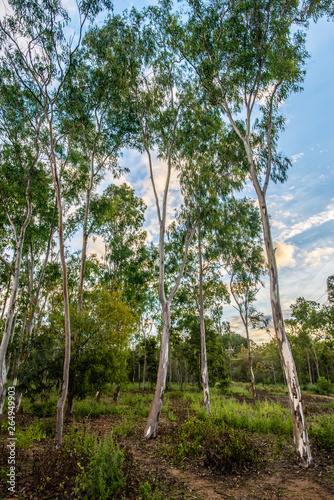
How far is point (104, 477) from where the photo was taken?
3.61m

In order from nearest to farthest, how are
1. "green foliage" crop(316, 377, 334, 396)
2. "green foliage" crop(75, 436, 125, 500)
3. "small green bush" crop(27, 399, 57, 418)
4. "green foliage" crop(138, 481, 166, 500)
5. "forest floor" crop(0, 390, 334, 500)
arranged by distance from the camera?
1. "green foliage" crop(75, 436, 125, 500)
2. "green foliage" crop(138, 481, 166, 500)
3. "forest floor" crop(0, 390, 334, 500)
4. "small green bush" crop(27, 399, 57, 418)
5. "green foliage" crop(316, 377, 334, 396)

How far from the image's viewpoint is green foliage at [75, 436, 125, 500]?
345 centimetres

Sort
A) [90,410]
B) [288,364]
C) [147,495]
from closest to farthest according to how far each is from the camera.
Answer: [147,495]
[288,364]
[90,410]

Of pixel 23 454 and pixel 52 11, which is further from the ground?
pixel 52 11

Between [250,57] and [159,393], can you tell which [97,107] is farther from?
[159,393]

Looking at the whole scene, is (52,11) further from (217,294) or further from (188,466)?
(217,294)

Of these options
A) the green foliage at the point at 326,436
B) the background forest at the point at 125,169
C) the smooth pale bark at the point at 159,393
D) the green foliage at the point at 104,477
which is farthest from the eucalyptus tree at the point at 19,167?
the green foliage at the point at 326,436

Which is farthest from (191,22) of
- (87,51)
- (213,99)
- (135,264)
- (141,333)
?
(141,333)

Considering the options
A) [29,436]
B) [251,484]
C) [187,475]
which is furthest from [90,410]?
[251,484]

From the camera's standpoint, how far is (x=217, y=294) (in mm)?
20234

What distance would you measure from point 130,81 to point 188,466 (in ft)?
44.9

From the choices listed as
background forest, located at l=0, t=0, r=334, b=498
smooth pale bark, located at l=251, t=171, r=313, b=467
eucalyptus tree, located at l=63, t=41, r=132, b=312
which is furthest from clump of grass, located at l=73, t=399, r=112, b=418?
smooth pale bark, located at l=251, t=171, r=313, b=467

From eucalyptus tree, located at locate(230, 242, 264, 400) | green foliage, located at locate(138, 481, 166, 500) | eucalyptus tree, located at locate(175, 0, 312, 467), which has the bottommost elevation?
green foliage, located at locate(138, 481, 166, 500)

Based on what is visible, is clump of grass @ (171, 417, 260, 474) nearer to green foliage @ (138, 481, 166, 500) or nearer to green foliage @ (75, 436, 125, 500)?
green foliage @ (138, 481, 166, 500)
